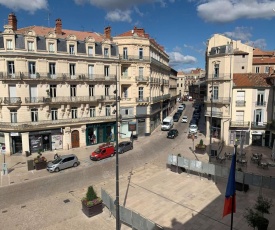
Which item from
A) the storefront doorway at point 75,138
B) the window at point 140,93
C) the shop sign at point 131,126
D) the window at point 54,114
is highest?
the window at point 140,93

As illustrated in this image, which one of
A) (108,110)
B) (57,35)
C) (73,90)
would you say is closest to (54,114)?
(73,90)

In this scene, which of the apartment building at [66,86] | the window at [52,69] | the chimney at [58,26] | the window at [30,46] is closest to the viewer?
the apartment building at [66,86]

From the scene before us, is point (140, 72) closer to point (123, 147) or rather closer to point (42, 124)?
point (123, 147)

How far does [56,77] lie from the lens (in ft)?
104

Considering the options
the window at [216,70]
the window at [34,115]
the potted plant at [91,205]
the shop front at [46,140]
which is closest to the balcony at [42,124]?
the window at [34,115]

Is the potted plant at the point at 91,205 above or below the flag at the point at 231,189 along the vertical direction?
below

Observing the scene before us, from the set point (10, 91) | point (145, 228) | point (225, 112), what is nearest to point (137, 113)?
point (225, 112)

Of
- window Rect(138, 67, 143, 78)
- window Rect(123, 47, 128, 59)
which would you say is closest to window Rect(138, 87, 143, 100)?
window Rect(138, 67, 143, 78)

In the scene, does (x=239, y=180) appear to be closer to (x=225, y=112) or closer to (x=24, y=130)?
(x=225, y=112)

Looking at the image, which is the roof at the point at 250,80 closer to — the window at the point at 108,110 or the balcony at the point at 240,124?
the balcony at the point at 240,124

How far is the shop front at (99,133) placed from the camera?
117 feet

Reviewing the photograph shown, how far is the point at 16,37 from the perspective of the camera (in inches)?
1135

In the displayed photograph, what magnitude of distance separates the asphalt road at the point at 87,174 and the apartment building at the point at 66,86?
6.18m

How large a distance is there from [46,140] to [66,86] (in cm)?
773
